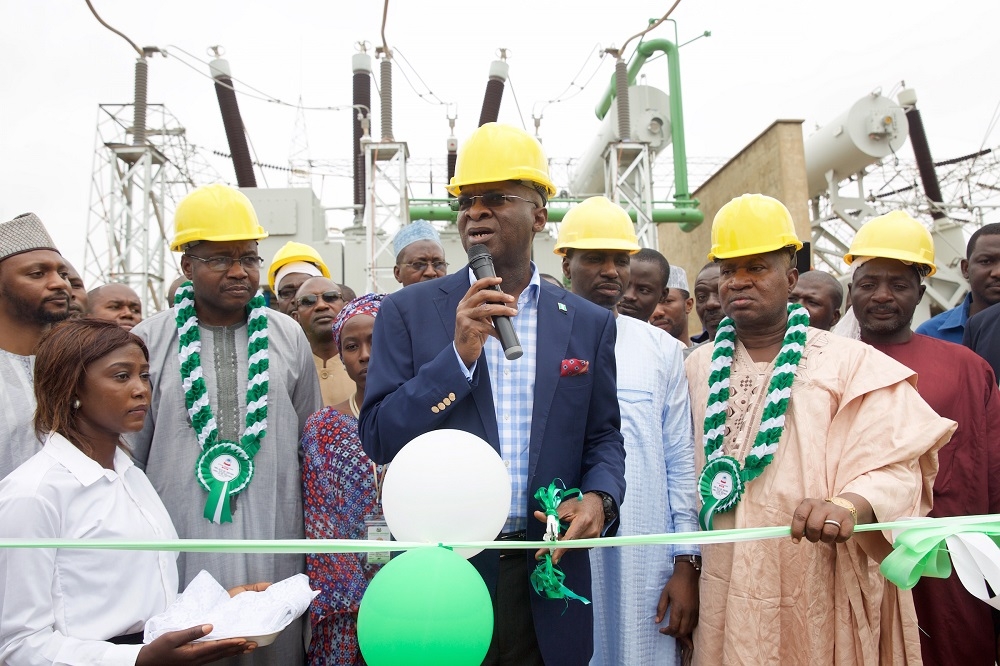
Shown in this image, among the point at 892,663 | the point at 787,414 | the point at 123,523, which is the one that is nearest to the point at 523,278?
the point at 787,414

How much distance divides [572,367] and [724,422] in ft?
3.13

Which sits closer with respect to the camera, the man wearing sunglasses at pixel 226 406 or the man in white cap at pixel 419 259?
the man wearing sunglasses at pixel 226 406

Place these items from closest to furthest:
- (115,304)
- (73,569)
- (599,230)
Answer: (73,569), (599,230), (115,304)

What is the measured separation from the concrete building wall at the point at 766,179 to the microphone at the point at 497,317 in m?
9.47

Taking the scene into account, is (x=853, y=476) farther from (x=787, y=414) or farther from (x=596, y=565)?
(x=596, y=565)

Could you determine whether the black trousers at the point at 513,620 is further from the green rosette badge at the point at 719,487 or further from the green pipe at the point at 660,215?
the green pipe at the point at 660,215

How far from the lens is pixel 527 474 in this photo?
226cm

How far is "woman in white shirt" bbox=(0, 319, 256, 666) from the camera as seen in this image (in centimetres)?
205

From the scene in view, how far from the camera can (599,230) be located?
3.73 metres

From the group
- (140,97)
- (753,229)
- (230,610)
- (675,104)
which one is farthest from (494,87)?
(230,610)

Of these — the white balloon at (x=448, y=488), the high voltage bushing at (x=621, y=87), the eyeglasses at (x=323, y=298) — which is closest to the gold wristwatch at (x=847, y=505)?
the white balloon at (x=448, y=488)

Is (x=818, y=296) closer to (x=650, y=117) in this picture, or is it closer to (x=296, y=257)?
(x=296, y=257)

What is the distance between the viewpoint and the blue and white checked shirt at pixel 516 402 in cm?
225

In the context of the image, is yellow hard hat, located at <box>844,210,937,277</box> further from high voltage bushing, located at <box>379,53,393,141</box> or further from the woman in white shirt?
high voltage bushing, located at <box>379,53,393,141</box>
